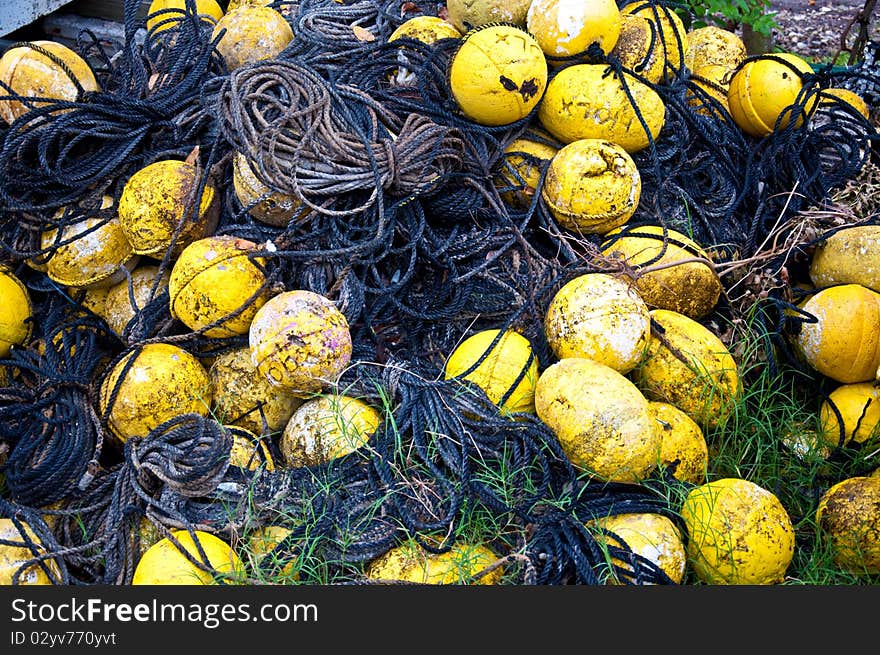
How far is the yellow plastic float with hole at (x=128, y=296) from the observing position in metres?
4.11

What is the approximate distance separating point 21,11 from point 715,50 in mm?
4696

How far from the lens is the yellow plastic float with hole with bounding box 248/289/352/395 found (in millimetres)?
3465

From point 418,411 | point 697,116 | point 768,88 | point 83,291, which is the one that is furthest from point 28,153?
point 768,88

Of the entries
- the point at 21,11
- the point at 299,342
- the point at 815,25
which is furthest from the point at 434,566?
the point at 815,25

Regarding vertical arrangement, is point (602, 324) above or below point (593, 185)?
below

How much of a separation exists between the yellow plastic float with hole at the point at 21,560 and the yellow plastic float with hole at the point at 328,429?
1.01 metres

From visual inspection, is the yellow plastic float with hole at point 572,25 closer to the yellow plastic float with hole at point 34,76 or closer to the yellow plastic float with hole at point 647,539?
the yellow plastic float with hole at point 647,539

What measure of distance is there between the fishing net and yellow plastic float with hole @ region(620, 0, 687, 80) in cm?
6

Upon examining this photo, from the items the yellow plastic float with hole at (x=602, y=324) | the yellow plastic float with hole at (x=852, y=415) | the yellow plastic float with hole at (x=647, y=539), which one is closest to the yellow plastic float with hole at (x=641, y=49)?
the yellow plastic float with hole at (x=602, y=324)

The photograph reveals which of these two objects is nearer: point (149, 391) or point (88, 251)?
point (149, 391)

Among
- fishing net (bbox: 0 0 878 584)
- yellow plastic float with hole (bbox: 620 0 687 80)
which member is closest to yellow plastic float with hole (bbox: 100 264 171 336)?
fishing net (bbox: 0 0 878 584)

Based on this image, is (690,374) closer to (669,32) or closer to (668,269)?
(668,269)

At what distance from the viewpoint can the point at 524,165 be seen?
4219 mm

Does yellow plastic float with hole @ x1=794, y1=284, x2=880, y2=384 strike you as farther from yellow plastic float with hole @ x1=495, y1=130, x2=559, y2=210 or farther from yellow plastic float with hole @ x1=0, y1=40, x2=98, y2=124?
yellow plastic float with hole @ x1=0, y1=40, x2=98, y2=124
